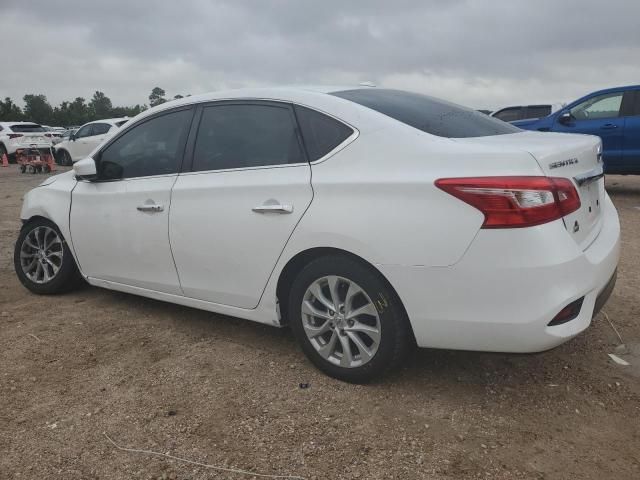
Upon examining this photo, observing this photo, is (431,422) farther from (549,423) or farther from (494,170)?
(494,170)

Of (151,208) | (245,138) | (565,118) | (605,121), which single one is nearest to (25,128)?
(565,118)

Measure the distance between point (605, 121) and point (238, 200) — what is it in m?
8.19

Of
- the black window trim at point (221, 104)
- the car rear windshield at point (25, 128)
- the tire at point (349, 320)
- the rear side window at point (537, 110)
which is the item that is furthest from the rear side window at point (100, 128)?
the tire at point (349, 320)

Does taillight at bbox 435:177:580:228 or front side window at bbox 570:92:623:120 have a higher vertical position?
front side window at bbox 570:92:623:120

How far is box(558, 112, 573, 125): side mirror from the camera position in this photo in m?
9.50

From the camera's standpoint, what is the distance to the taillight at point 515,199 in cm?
231

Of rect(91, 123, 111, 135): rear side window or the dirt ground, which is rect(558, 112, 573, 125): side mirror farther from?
rect(91, 123, 111, 135): rear side window

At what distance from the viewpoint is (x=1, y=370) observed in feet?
10.7

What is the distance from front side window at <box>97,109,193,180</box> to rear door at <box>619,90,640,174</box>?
7960mm

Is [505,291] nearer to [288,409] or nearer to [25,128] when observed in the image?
[288,409]

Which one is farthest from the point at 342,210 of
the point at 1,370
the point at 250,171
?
the point at 1,370

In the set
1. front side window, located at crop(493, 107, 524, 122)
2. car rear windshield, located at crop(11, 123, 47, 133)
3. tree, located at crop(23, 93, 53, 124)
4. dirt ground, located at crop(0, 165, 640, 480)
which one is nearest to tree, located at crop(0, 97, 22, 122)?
tree, located at crop(23, 93, 53, 124)

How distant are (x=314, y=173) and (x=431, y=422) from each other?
1.34m

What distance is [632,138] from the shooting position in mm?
8930
